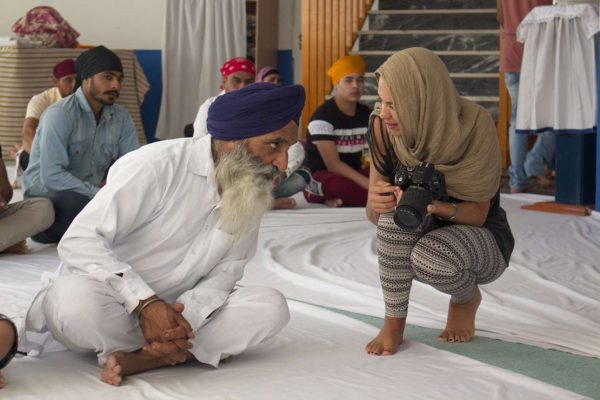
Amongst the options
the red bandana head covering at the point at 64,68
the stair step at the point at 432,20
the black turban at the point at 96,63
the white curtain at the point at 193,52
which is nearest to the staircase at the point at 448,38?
the stair step at the point at 432,20

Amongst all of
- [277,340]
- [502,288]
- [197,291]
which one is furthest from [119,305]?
[502,288]

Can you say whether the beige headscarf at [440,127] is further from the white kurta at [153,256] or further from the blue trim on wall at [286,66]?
the blue trim on wall at [286,66]

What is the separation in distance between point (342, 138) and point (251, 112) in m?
3.27

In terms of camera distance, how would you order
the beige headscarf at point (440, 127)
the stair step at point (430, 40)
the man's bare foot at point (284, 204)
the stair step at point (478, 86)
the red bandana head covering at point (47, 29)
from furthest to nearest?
the red bandana head covering at point (47, 29) < the stair step at point (430, 40) < the stair step at point (478, 86) < the man's bare foot at point (284, 204) < the beige headscarf at point (440, 127)

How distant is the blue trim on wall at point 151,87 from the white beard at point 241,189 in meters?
7.52

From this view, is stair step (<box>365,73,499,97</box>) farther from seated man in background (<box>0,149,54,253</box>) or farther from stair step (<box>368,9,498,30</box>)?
seated man in background (<box>0,149,54,253</box>)

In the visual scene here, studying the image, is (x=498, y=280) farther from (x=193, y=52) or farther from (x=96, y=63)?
(x=193, y=52)

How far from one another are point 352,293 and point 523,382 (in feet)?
3.42

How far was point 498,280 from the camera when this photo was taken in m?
3.44

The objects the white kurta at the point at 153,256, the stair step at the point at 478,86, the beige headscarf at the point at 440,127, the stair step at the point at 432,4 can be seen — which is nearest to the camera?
the white kurta at the point at 153,256

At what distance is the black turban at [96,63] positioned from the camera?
4285 mm

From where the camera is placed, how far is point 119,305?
2201 mm

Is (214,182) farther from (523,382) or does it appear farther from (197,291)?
(523,382)

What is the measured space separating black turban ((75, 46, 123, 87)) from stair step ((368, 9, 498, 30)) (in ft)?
13.7
